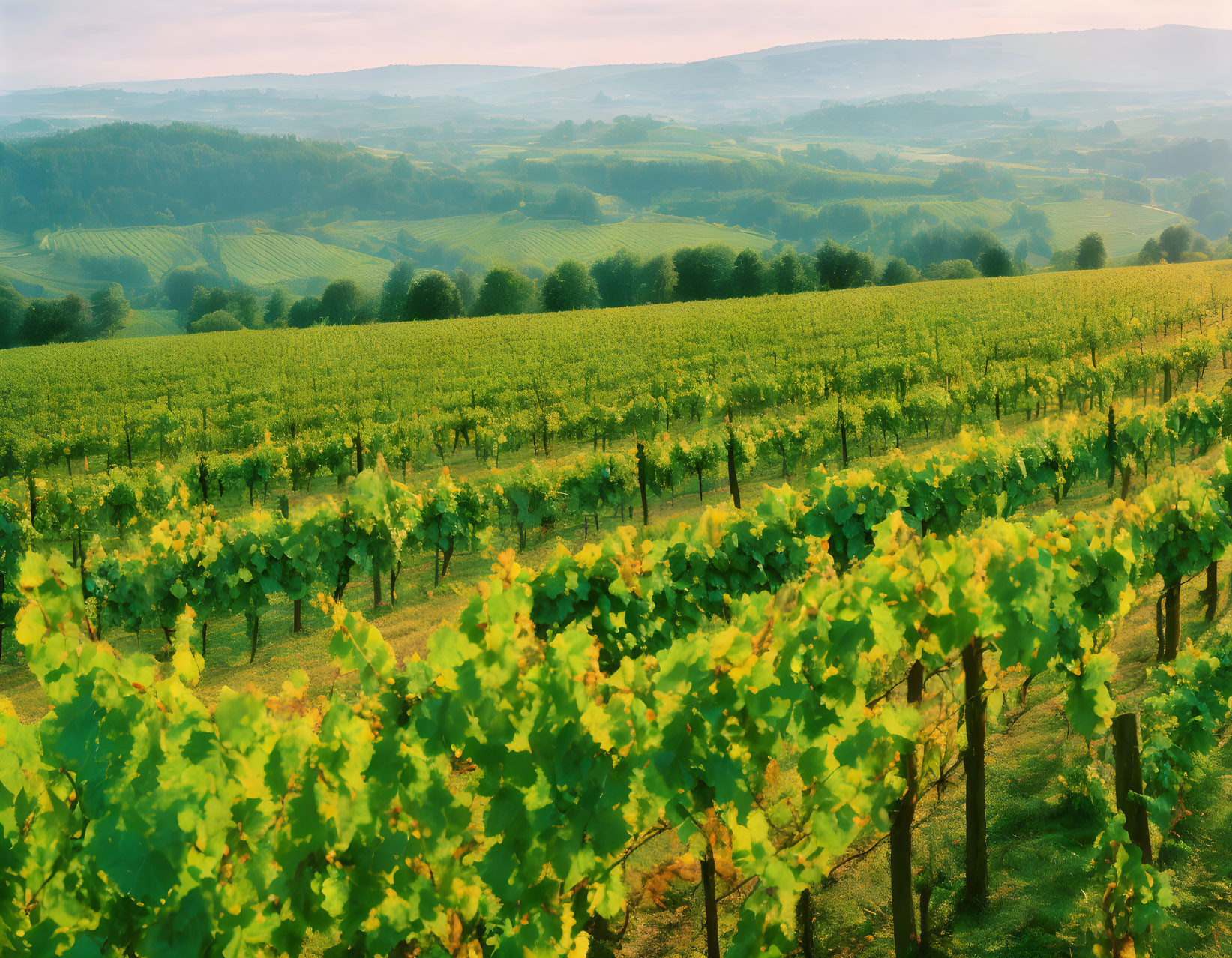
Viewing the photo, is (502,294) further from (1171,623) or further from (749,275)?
(1171,623)

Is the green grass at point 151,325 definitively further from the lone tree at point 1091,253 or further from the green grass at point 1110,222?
the green grass at point 1110,222

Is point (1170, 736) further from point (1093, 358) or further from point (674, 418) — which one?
point (1093, 358)

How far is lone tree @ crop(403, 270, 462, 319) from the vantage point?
218 feet

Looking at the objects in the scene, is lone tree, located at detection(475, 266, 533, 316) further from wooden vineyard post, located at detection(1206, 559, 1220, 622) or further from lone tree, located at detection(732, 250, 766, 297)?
wooden vineyard post, located at detection(1206, 559, 1220, 622)

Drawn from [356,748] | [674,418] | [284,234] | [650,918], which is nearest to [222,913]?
[356,748]

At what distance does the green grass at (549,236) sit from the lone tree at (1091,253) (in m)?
58.5

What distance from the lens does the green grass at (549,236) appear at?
136625mm

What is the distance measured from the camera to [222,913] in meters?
2.75

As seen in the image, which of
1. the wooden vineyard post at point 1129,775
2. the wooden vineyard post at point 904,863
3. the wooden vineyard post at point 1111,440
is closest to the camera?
the wooden vineyard post at point 1129,775

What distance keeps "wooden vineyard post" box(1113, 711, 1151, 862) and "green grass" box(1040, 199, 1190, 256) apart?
150m

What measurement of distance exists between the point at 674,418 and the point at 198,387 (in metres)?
20.5

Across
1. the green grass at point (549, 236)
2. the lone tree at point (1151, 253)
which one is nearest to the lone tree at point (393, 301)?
the green grass at point (549, 236)

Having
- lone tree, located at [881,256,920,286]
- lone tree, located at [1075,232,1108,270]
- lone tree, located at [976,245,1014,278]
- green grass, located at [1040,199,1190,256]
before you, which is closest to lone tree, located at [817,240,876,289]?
lone tree, located at [881,256,920,286]

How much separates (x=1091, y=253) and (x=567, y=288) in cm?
5685
